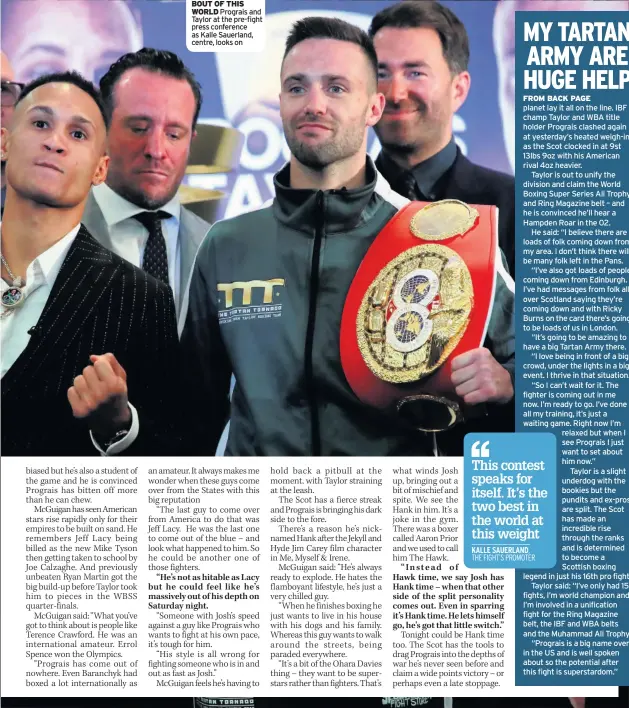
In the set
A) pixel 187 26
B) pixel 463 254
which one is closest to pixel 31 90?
pixel 187 26

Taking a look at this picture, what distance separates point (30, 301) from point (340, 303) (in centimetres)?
87

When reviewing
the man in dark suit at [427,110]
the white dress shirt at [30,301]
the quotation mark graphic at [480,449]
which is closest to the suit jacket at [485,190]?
the man in dark suit at [427,110]

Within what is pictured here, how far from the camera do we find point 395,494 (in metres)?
2.06

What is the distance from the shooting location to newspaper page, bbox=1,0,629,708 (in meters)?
2.06

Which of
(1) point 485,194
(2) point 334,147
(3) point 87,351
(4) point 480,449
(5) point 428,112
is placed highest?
(5) point 428,112

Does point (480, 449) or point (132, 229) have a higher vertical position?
point (132, 229)

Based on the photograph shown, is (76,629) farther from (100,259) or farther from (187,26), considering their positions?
(187,26)

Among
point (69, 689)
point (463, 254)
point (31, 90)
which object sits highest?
point (31, 90)

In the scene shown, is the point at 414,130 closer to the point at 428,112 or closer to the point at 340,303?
the point at 428,112

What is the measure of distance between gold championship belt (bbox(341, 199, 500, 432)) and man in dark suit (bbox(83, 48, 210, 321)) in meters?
0.49

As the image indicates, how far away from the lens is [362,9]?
2.10m

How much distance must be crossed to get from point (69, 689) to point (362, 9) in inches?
80.3

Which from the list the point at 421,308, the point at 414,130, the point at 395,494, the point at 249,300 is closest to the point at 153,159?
the point at 249,300

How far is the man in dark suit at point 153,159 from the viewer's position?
2125mm
